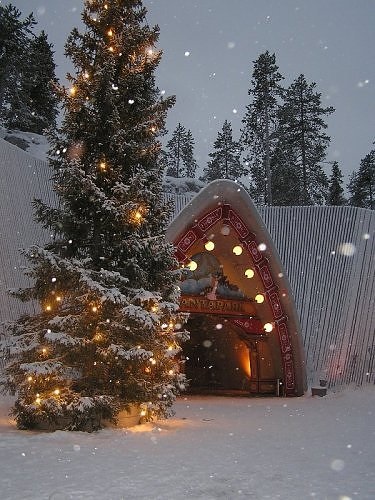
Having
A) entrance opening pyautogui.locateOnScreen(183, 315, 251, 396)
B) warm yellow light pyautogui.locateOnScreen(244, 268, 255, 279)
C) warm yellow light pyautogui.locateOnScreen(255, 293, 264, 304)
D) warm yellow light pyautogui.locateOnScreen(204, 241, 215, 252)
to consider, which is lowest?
entrance opening pyautogui.locateOnScreen(183, 315, 251, 396)

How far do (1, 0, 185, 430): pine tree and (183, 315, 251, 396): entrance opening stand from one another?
12522 mm

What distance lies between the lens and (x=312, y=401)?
15531 mm

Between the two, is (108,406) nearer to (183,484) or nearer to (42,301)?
(42,301)

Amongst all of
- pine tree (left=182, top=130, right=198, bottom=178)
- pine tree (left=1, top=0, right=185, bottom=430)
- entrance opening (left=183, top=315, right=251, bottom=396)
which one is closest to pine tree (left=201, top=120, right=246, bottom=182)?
pine tree (left=182, top=130, right=198, bottom=178)

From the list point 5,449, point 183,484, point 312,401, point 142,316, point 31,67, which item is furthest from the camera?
point 31,67

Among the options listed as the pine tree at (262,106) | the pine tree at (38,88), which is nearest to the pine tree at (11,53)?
the pine tree at (38,88)

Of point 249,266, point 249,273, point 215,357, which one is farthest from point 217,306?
point 215,357

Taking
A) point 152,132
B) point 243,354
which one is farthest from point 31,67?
point 152,132

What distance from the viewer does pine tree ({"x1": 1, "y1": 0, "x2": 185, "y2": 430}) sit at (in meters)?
Result: 8.34

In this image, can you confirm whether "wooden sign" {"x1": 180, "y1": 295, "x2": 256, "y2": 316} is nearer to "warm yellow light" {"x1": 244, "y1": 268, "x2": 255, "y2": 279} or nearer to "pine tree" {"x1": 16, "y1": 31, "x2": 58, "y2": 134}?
"warm yellow light" {"x1": 244, "y1": 268, "x2": 255, "y2": 279}

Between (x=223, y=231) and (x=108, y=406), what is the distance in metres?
10.4

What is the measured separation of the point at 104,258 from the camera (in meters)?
9.03

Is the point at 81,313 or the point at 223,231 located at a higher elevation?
the point at 223,231

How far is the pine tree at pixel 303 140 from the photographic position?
36875 mm
